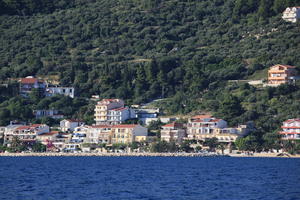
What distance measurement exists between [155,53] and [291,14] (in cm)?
2268

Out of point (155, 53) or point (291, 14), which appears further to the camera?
point (291, 14)

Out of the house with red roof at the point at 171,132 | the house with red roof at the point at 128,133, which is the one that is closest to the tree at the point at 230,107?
the house with red roof at the point at 171,132

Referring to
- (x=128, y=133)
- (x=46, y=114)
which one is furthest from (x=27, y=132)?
(x=128, y=133)

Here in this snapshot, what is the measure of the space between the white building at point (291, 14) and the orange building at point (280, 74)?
25.7m

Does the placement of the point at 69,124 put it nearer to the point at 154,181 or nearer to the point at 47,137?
the point at 47,137

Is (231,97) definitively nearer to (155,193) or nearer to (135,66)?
(135,66)

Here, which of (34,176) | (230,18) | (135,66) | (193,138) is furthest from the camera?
(230,18)

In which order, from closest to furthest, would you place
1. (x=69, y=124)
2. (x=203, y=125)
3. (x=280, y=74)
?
1. (x=203, y=125)
2. (x=69, y=124)
3. (x=280, y=74)

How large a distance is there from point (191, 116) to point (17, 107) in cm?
2299

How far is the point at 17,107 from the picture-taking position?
109 metres

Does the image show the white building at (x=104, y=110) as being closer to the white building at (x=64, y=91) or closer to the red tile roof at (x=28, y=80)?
the white building at (x=64, y=91)

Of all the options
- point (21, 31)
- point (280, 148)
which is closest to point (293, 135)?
point (280, 148)

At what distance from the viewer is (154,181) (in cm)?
5497

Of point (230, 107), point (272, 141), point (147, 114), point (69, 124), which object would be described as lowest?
point (272, 141)
